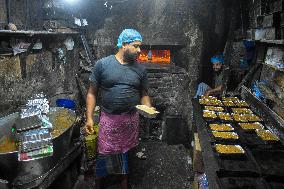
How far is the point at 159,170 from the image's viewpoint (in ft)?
A: 18.9

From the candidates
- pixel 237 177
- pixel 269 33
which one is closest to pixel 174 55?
pixel 269 33

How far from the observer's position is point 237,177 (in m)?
2.68

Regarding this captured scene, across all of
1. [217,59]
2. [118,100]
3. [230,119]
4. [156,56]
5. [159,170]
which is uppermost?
[156,56]

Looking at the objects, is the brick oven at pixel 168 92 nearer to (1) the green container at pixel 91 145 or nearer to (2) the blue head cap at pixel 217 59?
(2) the blue head cap at pixel 217 59

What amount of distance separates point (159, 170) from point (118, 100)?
2.28 m

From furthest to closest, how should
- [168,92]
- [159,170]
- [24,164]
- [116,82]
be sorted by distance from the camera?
[168,92] → [159,170] → [116,82] → [24,164]

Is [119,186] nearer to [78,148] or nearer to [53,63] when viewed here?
[78,148]

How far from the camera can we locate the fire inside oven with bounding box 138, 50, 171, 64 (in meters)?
7.50

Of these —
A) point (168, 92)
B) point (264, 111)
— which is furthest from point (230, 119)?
point (168, 92)

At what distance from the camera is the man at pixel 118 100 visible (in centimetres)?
422

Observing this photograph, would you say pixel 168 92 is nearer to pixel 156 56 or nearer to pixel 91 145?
pixel 156 56

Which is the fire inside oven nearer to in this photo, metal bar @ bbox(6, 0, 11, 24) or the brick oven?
the brick oven

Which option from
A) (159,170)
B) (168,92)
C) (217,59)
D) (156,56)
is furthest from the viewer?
(156,56)

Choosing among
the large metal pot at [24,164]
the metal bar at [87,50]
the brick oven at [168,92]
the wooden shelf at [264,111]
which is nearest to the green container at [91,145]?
the large metal pot at [24,164]
